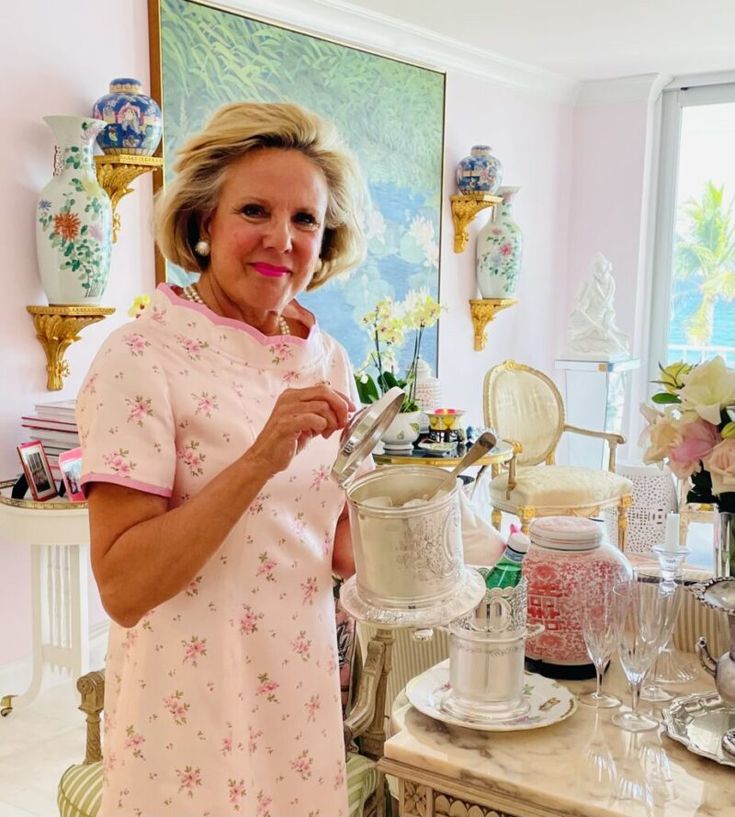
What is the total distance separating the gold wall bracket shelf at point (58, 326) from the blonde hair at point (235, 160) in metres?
1.75

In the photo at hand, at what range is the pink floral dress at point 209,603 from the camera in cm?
111


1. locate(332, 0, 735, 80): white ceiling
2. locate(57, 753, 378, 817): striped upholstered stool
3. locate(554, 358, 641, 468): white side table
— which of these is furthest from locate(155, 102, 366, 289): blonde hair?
locate(554, 358, 641, 468): white side table

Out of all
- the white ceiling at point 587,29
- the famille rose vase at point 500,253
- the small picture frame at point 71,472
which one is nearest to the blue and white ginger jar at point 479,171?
the famille rose vase at point 500,253

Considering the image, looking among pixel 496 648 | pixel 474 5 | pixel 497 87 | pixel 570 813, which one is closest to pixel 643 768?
pixel 570 813

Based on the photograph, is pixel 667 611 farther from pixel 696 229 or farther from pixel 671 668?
pixel 696 229

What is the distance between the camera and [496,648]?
1268 millimetres

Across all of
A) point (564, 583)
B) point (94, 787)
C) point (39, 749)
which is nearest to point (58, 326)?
point (39, 749)

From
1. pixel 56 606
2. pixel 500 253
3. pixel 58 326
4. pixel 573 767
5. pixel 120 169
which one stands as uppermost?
pixel 120 169

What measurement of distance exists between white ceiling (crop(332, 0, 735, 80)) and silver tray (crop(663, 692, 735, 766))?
343 cm

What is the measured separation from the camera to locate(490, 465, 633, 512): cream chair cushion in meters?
4.27

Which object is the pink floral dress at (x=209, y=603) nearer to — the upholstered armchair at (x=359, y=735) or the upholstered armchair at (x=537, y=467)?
the upholstered armchair at (x=359, y=735)

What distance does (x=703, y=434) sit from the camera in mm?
1224

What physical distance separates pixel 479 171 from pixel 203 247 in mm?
3846

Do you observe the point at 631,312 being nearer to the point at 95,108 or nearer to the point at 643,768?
the point at 95,108
